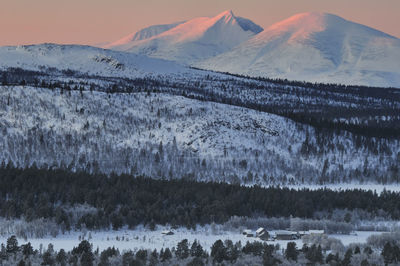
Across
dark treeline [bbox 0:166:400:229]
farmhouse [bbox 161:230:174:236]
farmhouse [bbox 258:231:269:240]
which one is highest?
dark treeline [bbox 0:166:400:229]

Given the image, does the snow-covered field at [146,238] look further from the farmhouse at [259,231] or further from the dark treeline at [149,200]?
the dark treeline at [149,200]

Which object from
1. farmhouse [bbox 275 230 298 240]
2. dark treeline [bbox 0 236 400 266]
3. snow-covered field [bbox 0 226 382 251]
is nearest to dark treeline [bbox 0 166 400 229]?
snow-covered field [bbox 0 226 382 251]

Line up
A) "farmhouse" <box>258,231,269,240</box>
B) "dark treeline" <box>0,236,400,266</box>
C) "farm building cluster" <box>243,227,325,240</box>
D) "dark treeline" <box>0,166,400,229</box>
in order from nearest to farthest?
1. "dark treeline" <box>0,236,400,266</box>
2. "farmhouse" <box>258,231,269,240</box>
3. "farm building cluster" <box>243,227,325,240</box>
4. "dark treeline" <box>0,166,400,229</box>

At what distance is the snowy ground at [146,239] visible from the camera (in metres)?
98.0

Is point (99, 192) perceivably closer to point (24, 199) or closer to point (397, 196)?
point (24, 199)

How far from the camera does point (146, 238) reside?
104 m

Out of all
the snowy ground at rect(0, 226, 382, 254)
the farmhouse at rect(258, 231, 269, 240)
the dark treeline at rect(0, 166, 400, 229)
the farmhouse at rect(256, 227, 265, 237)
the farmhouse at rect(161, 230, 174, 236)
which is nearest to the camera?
the snowy ground at rect(0, 226, 382, 254)

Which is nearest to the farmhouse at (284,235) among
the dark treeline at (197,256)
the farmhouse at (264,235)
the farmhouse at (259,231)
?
the farmhouse at (264,235)

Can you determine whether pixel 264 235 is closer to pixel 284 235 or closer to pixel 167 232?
pixel 284 235

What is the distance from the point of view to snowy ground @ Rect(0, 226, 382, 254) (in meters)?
98.0

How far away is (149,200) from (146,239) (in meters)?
23.9

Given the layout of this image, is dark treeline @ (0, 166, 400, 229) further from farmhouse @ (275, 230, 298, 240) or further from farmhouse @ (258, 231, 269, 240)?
farmhouse @ (275, 230, 298, 240)

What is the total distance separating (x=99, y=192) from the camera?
128375 mm

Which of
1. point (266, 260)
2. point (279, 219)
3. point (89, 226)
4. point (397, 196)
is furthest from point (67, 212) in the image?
point (397, 196)
